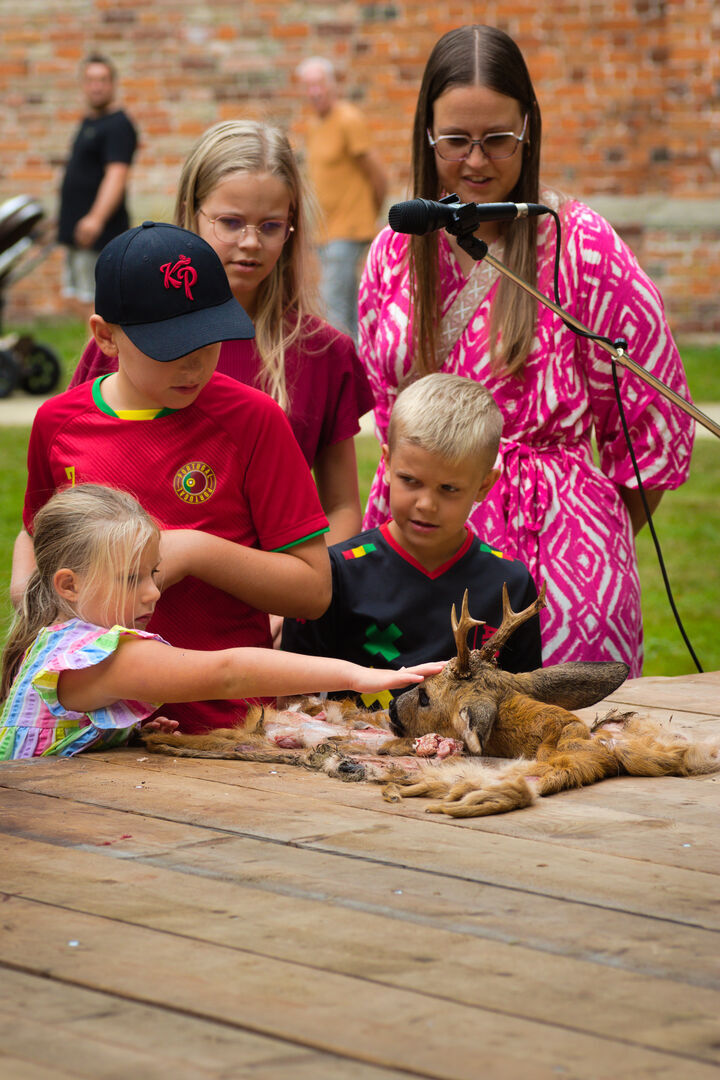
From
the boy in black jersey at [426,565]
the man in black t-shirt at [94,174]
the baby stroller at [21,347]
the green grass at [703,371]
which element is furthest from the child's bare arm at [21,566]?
the man in black t-shirt at [94,174]

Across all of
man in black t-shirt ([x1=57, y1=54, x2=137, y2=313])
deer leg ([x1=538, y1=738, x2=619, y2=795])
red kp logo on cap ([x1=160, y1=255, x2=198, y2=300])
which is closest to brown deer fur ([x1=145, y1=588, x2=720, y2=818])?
deer leg ([x1=538, y1=738, x2=619, y2=795])

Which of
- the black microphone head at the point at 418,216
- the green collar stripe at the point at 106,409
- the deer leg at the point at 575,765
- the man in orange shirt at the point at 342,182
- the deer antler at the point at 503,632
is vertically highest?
the man in orange shirt at the point at 342,182

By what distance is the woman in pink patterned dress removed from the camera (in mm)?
3109

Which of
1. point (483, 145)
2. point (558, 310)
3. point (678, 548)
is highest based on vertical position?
point (483, 145)

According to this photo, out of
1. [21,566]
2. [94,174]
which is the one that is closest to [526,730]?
[21,566]

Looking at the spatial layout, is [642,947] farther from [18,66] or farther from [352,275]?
[18,66]

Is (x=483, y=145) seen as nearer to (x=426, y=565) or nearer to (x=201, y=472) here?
(x=426, y=565)

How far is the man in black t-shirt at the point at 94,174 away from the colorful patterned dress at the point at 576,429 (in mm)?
7006

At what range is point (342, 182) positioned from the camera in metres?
10.3

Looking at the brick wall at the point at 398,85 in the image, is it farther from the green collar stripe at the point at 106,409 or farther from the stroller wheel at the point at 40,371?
the green collar stripe at the point at 106,409

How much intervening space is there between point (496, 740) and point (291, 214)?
1.38 metres

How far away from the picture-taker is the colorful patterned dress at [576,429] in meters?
3.17

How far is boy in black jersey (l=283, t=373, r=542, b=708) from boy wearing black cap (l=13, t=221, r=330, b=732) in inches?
9.3

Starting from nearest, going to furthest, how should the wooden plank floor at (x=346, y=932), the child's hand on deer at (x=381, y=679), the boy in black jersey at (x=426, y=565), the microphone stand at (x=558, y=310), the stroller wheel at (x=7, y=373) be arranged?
the wooden plank floor at (x=346, y=932) → the child's hand on deer at (x=381, y=679) → the microphone stand at (x=558, y=310) → the boy in black jersey at (x=426, y=565) → the stroller wheel at (x=7, y=373)
